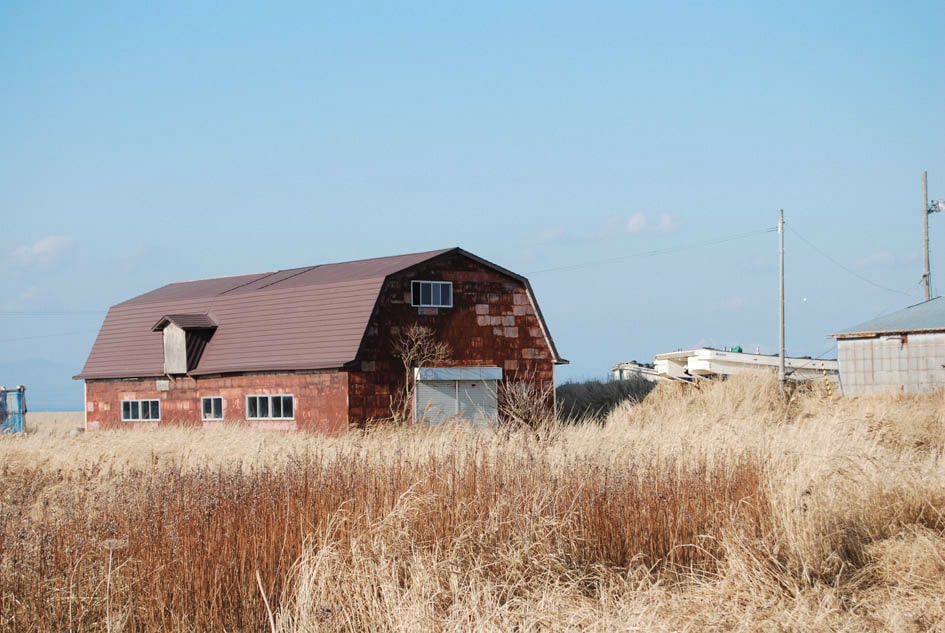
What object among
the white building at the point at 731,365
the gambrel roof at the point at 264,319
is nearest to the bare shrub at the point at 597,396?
the white building at the point at 731,365

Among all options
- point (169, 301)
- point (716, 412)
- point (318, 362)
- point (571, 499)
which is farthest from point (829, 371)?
point (571, 499)

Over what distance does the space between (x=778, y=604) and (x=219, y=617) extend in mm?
4450

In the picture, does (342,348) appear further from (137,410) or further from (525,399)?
(137,410)

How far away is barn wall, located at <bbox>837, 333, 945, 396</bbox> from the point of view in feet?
91.3

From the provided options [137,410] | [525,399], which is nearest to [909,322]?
[525,399]

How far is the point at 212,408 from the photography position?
2775 centimetres

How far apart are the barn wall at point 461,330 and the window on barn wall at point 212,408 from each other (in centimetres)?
540

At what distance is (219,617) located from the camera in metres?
7.66

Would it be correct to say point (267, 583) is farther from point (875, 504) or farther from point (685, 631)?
point (875, 504)

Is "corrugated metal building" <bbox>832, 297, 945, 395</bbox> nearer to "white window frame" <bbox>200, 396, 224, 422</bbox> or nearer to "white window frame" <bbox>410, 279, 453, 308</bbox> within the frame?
"white window frame" <bbox>410, 279, 453, 308</bbox>

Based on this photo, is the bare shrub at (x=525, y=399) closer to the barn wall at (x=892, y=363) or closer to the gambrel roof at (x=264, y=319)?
the gambrel roof at (x=264, y=319)

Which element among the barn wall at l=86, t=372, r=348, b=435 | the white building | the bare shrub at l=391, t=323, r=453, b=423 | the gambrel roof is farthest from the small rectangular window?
the white building

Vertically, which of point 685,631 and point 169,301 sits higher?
point 169,301

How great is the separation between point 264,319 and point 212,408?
2.88m
